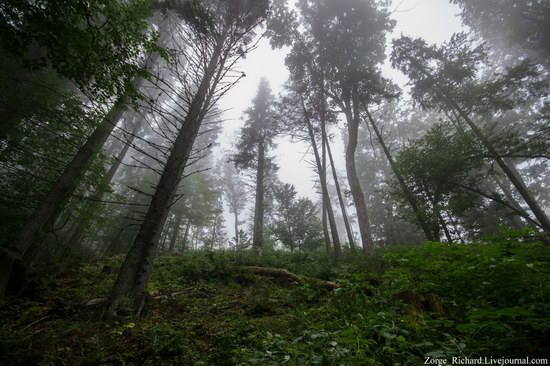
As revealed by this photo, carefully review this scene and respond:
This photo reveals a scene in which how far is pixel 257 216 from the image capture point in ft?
55.3

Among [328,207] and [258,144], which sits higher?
[258,144]

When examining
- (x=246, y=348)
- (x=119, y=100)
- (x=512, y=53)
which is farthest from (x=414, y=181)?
(x=512, y=53)

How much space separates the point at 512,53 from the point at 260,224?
33868 mm

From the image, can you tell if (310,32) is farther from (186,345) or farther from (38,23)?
(186,345)

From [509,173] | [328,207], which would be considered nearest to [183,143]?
[328,207]

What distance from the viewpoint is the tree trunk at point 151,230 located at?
4.61 m

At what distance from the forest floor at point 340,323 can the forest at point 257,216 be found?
3 cm

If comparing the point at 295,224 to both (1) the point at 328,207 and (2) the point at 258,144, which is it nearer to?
(1) the point at 328,207

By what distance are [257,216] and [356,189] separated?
23.0 ft

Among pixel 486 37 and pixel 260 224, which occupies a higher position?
pixel 486 37

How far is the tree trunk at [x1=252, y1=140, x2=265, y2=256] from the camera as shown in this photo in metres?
15.3

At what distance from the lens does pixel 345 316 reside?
13.7ft

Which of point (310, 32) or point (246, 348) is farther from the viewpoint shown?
point (310, 32)

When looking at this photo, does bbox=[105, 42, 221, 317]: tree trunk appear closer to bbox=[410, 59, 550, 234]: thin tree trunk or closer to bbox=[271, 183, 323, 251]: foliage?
bbox=[271, 183, 323, 251]: foliage
